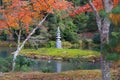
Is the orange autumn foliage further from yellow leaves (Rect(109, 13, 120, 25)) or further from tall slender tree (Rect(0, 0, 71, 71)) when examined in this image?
yellow leaves (Rect(109, 13, 120, 25))

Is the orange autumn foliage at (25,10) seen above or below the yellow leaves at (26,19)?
above

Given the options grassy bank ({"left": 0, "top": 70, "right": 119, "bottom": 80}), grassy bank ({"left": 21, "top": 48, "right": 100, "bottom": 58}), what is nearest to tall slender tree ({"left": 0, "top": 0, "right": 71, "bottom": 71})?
grassy bank ({"left": 0, "top": 70, "right": 119, "bottom": 80})

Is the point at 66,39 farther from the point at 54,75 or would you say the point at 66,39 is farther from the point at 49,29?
the point at 54,75

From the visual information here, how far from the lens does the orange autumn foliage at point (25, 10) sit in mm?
13031

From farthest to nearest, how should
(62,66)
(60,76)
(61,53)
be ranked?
(61,53) < (62,66) < (60,76)

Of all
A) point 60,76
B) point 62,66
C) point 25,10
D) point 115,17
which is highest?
point 25,10

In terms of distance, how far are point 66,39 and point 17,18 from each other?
18.9m

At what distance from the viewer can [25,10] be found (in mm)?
13359

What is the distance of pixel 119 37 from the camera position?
589 cm

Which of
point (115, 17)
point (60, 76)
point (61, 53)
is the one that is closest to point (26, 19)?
point (60, 76)

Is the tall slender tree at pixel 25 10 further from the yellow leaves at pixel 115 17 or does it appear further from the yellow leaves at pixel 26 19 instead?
the yellow leaves at pixel 115 17

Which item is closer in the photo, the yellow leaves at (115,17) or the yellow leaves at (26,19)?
the yellow leaves at (115,17)

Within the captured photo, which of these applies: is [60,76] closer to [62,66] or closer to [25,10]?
[25,10]

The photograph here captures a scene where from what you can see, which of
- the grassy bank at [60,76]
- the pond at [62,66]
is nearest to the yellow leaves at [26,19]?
the pond at [62,66]
